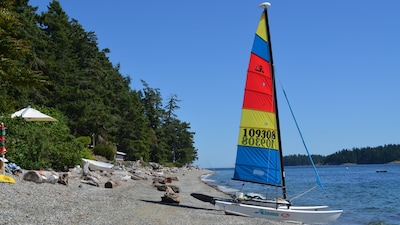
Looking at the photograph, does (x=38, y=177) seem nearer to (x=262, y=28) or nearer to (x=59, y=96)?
(x=262, y=28)

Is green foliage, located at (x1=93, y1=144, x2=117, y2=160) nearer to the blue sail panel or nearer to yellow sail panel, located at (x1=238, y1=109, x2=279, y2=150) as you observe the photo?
the blue sail panel

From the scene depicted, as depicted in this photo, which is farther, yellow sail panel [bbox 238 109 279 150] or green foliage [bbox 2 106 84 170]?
green foliage [bbox 2 106 84 170]

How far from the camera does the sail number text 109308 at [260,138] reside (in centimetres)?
1675

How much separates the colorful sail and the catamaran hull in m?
1.68

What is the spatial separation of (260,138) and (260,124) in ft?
1.93

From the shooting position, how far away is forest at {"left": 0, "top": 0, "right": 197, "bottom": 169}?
1417 cm

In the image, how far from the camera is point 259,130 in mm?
16922

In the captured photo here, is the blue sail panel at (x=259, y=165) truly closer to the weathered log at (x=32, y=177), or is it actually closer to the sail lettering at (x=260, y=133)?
the sail lettering at (x=260, y=133)

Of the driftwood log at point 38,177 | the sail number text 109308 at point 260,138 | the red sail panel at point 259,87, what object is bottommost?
the driftwood log at point 38,177

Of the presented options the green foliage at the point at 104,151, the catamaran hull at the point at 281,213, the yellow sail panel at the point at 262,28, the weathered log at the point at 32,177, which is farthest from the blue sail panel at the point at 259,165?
the green foliage at the point at 104,151

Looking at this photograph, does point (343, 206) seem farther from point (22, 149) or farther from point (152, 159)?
point (152, 159)

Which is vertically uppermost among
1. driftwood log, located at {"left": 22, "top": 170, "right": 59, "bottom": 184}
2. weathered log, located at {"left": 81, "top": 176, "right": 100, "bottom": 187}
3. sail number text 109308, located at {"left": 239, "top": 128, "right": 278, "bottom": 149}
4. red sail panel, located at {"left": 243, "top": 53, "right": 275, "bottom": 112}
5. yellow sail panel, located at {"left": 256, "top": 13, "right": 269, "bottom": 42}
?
yellow sail panel, located at {"left": 256, "top": 13, "right": 269, "bottom": 42}

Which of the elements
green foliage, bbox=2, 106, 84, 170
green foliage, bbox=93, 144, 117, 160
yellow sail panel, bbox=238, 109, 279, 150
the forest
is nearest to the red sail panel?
yellow sail panel, bbox=238, 109, 279, 150

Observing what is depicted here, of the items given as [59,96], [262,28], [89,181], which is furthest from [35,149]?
[59,96]
